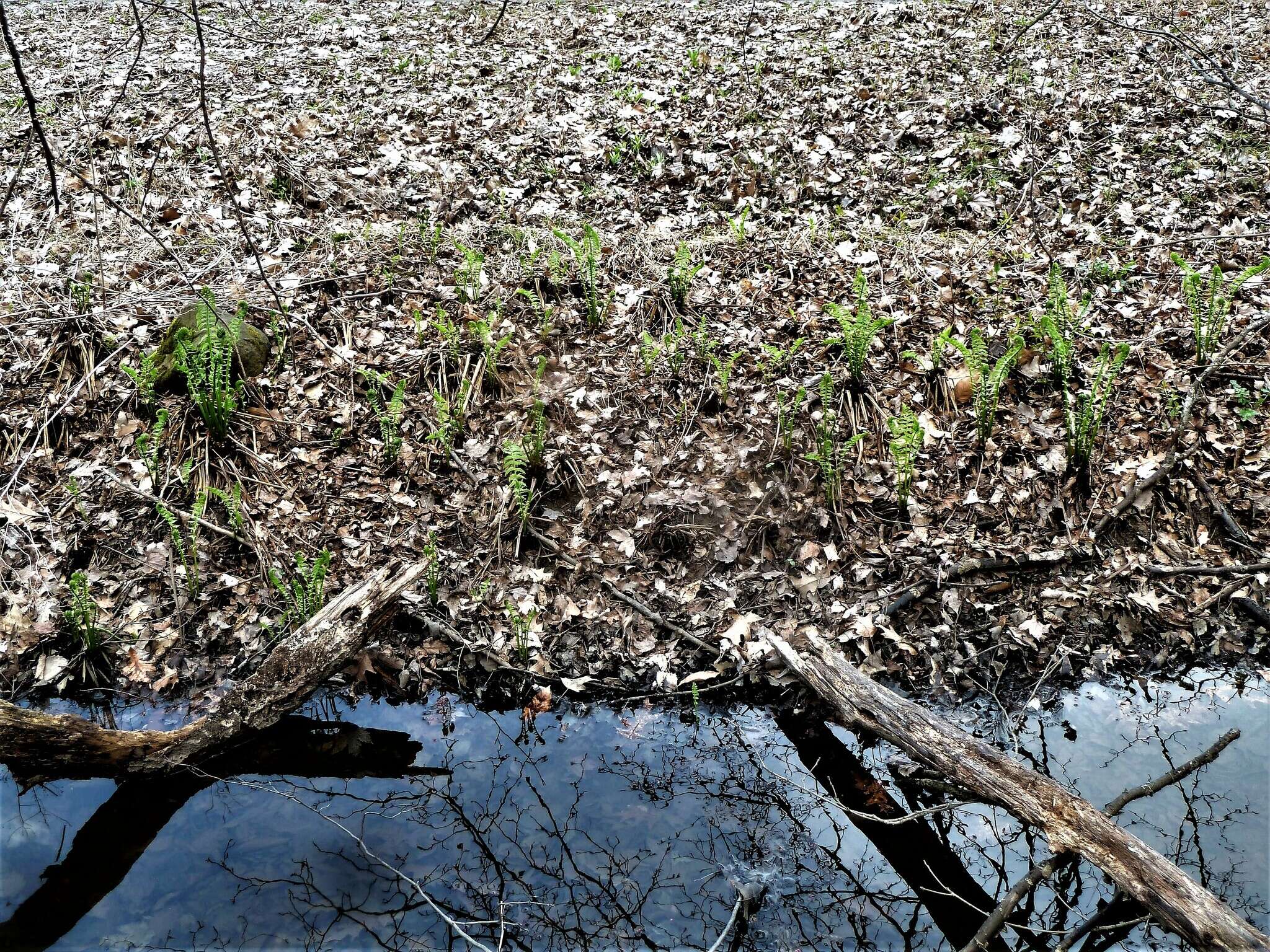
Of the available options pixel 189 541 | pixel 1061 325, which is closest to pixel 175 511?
pixel 189 541

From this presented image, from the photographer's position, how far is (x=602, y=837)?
3416 millimetres

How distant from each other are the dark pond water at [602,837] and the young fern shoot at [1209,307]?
212cm

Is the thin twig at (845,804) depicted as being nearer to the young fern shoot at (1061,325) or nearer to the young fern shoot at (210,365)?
the young fern shoot at (1061,325)

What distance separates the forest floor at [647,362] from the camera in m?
4.29

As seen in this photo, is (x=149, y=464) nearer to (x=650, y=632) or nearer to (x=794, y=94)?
(x=650, y=632)

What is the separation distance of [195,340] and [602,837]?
3744mm

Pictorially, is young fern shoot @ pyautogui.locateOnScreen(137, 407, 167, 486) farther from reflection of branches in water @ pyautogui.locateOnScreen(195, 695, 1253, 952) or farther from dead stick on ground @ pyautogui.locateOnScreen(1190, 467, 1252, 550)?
dead stick on ground @ pyautogui.locateOnScreen(1190, 467, 1252, 550)

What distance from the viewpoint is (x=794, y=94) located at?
7863 mm

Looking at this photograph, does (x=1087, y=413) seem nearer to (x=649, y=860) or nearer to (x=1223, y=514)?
(x=1223, y=514)

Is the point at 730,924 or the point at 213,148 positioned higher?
the point at 213,148

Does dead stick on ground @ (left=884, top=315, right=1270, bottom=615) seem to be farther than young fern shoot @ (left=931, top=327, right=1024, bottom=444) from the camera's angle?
No

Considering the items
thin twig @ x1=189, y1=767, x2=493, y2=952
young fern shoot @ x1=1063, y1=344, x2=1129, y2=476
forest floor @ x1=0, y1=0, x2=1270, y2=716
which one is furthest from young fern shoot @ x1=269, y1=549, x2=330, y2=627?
young fern shoot @ x1=1063, y1=344, x2=1129, y2=476

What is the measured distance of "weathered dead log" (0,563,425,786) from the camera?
3.24 m

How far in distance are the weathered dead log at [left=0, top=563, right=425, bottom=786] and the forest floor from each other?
20.4 inches
